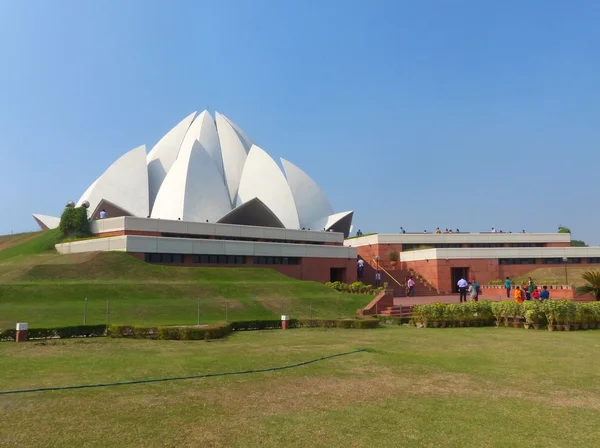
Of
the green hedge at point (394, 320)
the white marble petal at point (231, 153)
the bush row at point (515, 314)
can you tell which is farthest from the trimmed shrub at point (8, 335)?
the white marble petal at point (231, 153)

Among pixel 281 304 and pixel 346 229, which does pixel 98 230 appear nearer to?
pixel 281 304

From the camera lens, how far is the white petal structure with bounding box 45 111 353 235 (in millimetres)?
32656

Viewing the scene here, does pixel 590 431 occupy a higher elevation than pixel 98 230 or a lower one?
lower

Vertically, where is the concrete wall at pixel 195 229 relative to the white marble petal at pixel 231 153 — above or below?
below

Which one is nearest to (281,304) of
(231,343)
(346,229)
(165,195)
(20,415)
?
(231,343)

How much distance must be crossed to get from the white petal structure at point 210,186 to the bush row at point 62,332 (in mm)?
18448

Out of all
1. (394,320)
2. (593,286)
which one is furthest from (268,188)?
(593,286)

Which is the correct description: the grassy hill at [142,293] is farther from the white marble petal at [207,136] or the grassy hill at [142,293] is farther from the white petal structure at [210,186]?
the white marble petal at [207,136]

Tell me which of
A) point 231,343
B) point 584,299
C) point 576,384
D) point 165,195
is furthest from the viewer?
point 165,195

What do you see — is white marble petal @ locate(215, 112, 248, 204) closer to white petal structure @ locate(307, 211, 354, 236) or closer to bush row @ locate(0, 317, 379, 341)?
white petal structure @ locate(307, 211, 354, 236)

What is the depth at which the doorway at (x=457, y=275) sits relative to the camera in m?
32.7

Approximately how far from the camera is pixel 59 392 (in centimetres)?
677

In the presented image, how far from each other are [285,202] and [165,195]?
354 inches

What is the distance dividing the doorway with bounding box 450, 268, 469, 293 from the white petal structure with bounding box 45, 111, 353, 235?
986 centimetres
